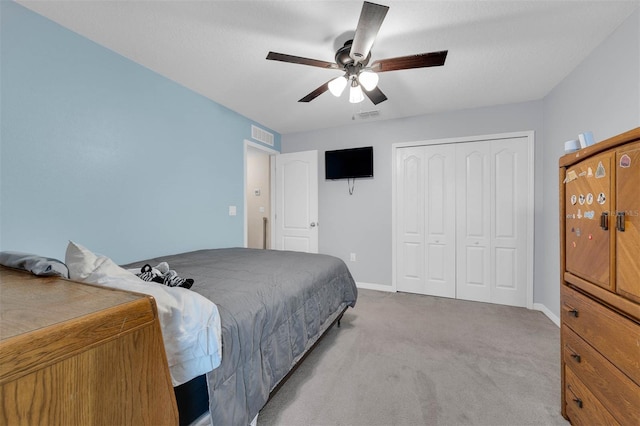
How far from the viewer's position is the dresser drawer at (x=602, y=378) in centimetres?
99

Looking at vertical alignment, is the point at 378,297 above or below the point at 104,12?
below

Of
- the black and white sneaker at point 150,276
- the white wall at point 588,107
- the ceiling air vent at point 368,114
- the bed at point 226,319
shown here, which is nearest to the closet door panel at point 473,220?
the white wall at point 588,107

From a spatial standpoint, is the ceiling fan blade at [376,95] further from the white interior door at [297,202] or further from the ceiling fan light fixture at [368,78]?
the white interior door at [297,202]

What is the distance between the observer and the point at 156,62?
230 cm

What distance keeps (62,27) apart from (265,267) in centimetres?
222

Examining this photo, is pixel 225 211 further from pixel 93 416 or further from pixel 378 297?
pixel 93 416

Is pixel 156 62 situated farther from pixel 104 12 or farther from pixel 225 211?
pixel 225 211

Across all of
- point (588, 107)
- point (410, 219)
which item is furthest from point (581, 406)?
point (410, 219)

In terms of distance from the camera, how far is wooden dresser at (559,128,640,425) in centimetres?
100

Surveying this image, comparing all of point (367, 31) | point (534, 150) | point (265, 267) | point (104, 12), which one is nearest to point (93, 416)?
point (265, 267)

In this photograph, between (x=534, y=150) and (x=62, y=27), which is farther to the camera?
(x=534, y=150)

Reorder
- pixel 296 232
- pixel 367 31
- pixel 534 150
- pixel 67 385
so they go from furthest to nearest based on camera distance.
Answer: pixel 296 232
pixel 534 150
pixel 367 31
pixel 67 385

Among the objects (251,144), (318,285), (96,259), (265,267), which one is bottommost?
(318,285)

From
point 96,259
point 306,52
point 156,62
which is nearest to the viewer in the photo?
point 96,259
